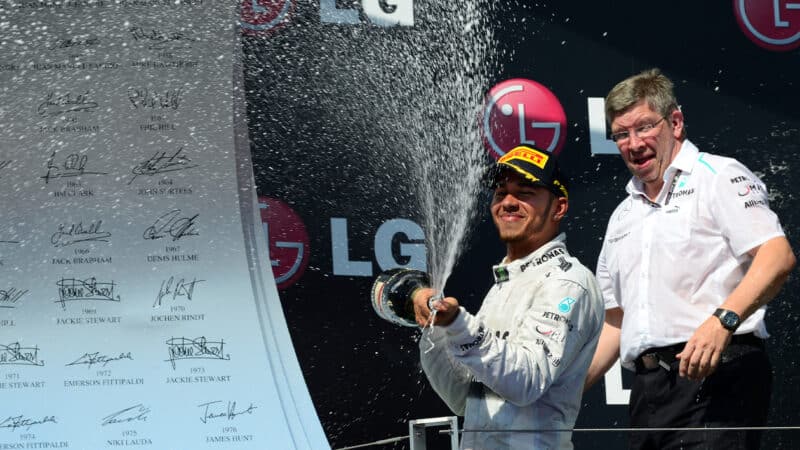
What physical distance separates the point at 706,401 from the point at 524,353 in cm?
67

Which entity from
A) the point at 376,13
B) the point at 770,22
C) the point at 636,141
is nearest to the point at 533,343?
the point at 636,141

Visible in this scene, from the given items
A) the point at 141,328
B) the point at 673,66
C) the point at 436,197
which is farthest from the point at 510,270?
the point at 673,66

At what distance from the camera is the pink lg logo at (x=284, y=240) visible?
275cm

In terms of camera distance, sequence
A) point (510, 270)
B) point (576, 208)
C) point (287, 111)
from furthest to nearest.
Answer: point (576, 208) → point (287, 111) → point (510, 270)

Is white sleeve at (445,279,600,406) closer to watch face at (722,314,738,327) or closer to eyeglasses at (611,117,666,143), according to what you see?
watch face at (722,314,738,327)

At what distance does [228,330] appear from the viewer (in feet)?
8.98

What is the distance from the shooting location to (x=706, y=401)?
230cm

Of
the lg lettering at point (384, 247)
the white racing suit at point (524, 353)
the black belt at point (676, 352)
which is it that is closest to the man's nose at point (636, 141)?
the black belt at point (676, 352)

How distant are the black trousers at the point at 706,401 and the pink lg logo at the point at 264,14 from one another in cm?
118

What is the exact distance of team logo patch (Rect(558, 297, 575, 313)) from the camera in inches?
72.2

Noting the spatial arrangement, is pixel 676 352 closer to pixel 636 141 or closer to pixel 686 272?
pixel 686 272

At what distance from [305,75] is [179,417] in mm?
833

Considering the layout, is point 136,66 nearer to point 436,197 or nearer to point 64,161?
point 64,161

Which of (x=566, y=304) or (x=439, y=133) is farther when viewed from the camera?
(x=439, y=133)
